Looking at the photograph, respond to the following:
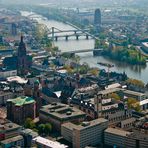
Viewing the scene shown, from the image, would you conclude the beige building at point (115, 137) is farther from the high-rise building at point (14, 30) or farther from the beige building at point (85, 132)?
the high-rise building at point (14, 30)

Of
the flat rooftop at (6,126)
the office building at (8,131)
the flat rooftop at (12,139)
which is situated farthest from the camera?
the flat rooftop at (6,126)

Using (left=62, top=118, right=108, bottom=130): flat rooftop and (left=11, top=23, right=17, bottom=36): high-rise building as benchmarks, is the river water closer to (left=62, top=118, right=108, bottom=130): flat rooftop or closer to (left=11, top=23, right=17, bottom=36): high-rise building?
(left=11, top=23, right=17, bottom=36): high-rise building

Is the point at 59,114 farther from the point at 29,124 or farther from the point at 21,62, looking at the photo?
the point at 21,62

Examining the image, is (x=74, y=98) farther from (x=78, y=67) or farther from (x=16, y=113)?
(x=78, y=67)

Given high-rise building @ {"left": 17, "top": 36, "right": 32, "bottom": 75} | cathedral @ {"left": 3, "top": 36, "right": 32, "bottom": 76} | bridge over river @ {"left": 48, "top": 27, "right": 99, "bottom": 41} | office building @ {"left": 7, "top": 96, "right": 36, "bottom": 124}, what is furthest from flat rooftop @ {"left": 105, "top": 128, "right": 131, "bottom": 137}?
bridge over river @ {"left": 48, "top": 27, "right": 99, "bottom": 41}

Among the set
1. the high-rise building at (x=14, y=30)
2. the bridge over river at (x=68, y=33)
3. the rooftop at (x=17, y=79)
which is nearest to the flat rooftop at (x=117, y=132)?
the rooftop at (x=17, y=79)

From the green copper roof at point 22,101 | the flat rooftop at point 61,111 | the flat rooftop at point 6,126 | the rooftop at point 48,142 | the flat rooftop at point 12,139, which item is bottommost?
the rooftop at point 48,142

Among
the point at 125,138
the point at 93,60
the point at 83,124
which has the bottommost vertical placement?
the point at 93,60

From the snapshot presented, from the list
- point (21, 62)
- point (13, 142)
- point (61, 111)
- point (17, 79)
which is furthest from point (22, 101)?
point (21, 62)
